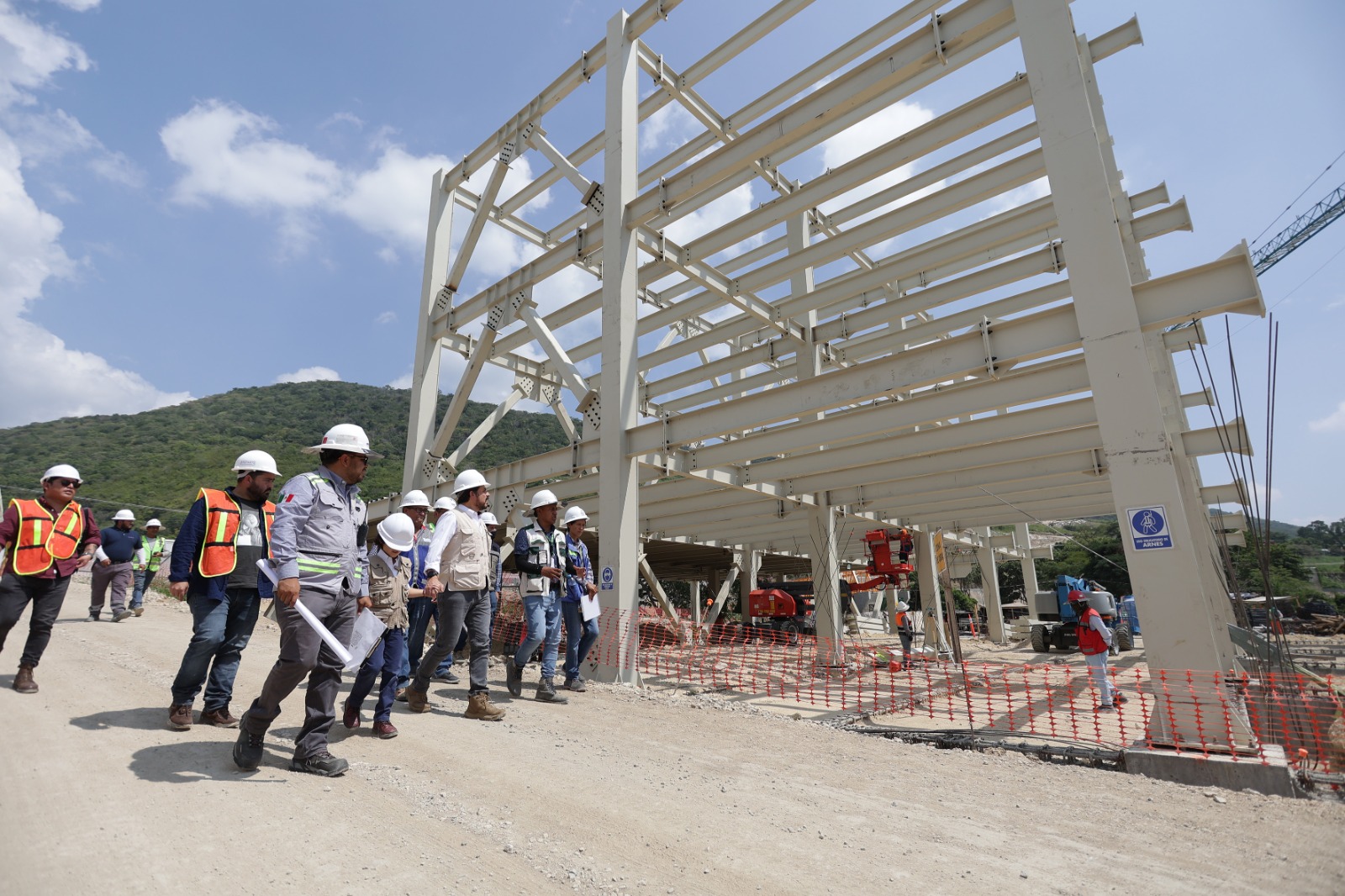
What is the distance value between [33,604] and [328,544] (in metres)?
3.61

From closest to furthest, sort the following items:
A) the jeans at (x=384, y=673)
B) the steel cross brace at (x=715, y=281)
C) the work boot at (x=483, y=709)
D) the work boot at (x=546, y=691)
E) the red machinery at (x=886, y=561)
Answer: the jeans at (x=384, y=673) → the work boot at (x=483, y=709) → the work boot at (x=546, y=691) → the steel cross brace at (x=715, y=281) → the red machinery at (x=886, y=561)

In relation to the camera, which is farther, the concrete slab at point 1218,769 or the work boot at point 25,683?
the work boot at point 25,683

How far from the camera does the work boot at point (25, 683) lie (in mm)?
5113

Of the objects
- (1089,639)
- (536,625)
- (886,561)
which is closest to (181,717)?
(536,625)

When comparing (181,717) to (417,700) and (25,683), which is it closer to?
(417,700)

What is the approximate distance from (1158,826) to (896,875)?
1806 millimetres


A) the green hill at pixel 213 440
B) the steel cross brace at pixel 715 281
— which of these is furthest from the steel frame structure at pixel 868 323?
the green hill at pixel 213 440

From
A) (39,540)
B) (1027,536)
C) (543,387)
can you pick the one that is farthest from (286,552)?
(1027,536)

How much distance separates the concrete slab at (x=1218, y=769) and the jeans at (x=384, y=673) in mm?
5295

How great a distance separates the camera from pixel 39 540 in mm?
5270

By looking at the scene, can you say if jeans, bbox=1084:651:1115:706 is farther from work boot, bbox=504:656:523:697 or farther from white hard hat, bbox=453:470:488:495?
white hard hat, bbox=453:470:488:495

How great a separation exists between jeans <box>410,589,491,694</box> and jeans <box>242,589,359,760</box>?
1.51 metres

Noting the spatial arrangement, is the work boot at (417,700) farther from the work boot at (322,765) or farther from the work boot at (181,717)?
the work boot at (322,765)

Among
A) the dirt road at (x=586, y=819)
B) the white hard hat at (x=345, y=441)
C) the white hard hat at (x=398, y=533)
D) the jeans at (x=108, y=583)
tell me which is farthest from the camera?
the jeans at (x=108, y=583)
